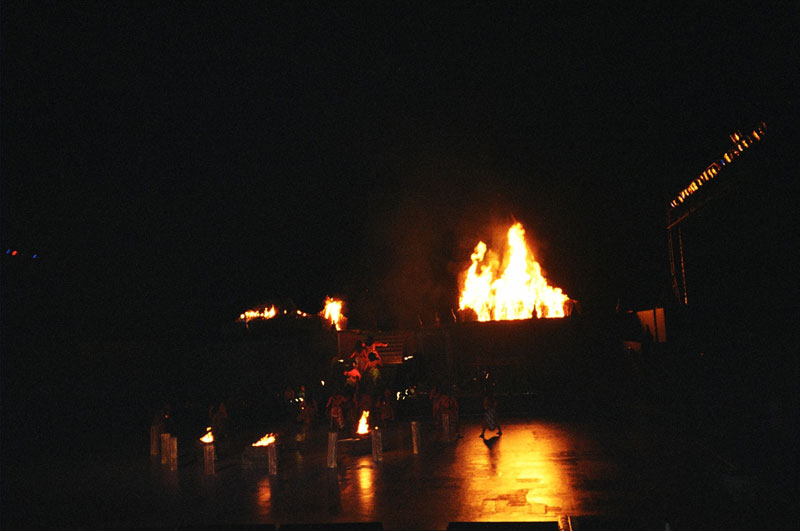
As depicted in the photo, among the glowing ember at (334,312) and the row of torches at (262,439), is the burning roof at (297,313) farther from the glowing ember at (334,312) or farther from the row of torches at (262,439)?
the row of torches at (262,439)

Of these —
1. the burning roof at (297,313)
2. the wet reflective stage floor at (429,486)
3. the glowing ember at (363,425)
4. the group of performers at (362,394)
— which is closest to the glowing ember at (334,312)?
the burning roof at (297,313)

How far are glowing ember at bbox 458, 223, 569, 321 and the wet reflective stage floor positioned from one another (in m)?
14.2

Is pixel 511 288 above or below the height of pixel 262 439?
above

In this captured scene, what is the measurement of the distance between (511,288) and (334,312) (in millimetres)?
10505

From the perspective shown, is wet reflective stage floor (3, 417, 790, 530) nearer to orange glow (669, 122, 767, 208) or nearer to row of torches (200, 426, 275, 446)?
row of torches (200, 426, 275, 446)

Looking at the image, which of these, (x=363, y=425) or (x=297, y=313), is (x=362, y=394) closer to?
(x=363, y=425)

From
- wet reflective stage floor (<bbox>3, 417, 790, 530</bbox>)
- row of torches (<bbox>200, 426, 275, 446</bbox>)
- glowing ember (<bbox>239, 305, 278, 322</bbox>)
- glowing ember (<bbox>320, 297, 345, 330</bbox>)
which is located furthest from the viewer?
glowing ember (<bbox>320, 297, 345, 330</bbox>)

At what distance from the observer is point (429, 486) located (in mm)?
10641

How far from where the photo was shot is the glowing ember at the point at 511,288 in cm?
3006

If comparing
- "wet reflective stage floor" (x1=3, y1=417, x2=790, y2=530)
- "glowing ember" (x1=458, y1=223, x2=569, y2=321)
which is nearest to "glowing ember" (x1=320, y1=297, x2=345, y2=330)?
"glowing ember" (x1=458, y1=223, x2=569, y2=321)

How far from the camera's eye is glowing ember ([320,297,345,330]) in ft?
114

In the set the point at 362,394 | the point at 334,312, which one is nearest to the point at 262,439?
the point at 362,394

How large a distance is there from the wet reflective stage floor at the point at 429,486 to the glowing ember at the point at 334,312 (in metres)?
18.7

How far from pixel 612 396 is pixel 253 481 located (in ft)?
41.3
